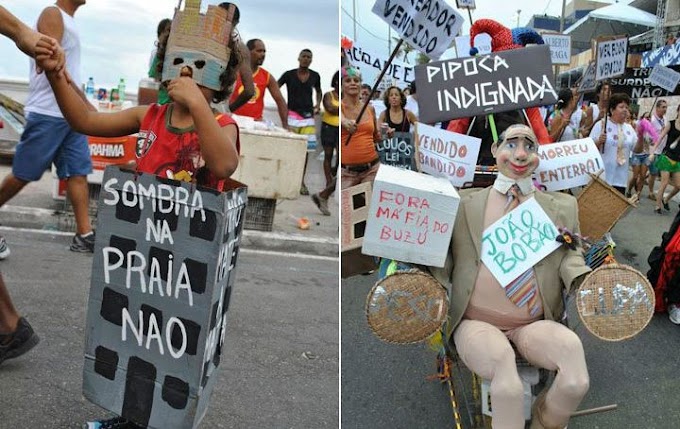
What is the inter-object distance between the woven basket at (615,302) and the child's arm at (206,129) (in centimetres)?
152

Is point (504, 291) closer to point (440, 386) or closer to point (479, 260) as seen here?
point (479, 260)

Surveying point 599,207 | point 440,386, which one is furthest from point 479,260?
point 440,386

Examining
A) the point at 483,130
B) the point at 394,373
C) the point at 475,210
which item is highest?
the point at 483,130

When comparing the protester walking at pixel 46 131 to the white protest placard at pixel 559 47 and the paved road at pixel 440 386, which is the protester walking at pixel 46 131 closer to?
the paved road at pixel 440 386

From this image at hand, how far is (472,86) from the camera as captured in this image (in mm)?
3943

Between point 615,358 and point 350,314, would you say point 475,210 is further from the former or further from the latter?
point 350,314

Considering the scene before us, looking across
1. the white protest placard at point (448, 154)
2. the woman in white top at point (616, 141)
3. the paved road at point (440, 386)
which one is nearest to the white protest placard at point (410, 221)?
the white protest placard at point (448, 154)

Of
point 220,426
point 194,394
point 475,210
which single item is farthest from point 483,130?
point 194,394

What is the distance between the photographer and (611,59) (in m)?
9.05

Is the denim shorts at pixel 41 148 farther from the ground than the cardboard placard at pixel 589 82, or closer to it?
closer to it

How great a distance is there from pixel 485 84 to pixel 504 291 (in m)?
1.19

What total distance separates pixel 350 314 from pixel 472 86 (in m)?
2.30

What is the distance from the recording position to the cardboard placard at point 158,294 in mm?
2492

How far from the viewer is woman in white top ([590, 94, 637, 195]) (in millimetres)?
8484
